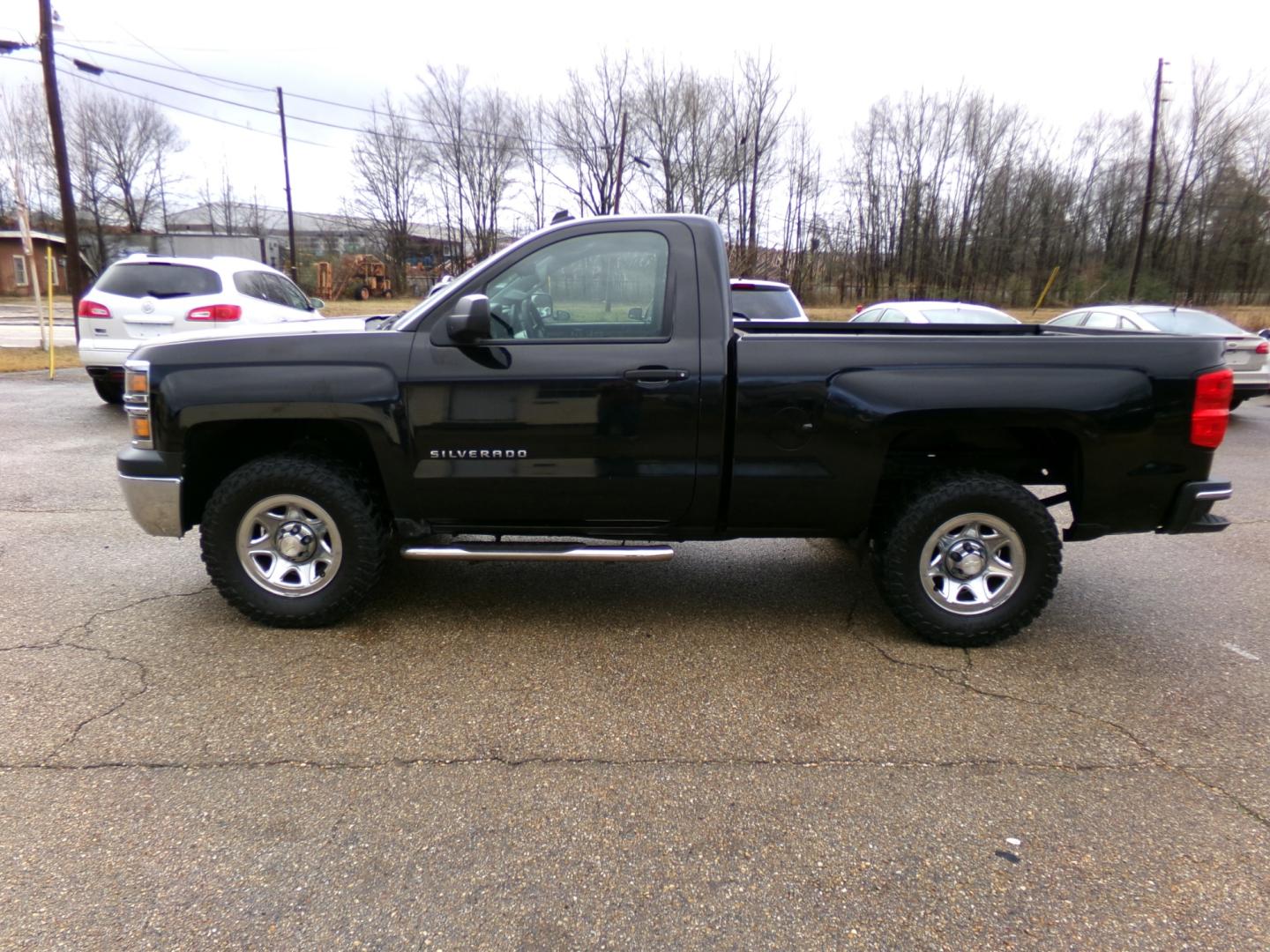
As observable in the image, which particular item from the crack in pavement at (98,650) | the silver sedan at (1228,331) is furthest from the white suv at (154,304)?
the silver sedan at (1228,331)

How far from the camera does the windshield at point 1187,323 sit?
35.0 ft

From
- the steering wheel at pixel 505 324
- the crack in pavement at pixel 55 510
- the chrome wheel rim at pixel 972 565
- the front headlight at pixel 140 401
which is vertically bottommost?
the crack in pavement at pixel 55 510

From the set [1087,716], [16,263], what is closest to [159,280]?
[1087,716]

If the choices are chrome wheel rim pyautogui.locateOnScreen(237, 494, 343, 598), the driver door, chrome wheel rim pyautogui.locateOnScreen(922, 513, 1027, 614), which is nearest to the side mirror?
the driver door

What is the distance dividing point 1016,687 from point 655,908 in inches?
81.8

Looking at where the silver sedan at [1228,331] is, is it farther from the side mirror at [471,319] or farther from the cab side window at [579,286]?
the side mirror at [471,319]

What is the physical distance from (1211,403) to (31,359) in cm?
1890

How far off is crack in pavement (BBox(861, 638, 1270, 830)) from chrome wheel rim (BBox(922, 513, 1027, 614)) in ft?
0.87

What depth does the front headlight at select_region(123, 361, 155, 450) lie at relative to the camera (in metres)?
3.77

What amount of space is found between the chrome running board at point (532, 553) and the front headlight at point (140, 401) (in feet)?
4.39

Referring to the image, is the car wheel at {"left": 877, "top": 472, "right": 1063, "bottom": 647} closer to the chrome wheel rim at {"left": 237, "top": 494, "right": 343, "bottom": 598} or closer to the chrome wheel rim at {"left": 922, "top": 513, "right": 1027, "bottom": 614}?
the chrome wheel rim at {"left": 922, "top": 513, "right": 1027, "bottom": 614}

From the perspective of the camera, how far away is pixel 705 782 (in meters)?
2.78

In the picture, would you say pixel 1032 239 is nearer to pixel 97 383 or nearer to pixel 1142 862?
pixel 97 383

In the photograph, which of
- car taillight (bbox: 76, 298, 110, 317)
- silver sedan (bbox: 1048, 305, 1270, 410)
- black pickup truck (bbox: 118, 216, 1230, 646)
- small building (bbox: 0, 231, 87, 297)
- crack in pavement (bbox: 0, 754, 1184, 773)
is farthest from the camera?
small building (bbox: 0, 231, 87, 297)
